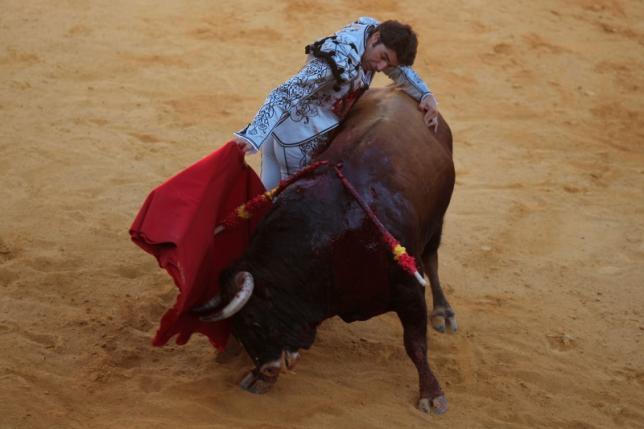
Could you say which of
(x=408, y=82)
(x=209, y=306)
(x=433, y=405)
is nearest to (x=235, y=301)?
(x=209, y=306)

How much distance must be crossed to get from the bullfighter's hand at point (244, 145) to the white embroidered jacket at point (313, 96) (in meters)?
0.03

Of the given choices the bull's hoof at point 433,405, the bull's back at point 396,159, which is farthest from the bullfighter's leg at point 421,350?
the bull's back at point 396,159

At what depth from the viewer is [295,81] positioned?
415 cm

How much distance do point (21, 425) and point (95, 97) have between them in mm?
4095

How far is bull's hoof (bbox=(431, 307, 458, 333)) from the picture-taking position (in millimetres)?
5008

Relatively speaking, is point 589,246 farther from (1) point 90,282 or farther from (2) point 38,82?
(2) point 38,82

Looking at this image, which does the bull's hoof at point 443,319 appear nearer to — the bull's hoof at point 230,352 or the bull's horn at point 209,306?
the bull's hoof at point 230,352

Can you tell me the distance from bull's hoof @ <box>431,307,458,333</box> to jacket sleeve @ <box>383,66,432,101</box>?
4.06ft

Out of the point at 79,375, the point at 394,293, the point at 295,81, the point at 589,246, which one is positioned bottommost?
the point at 589,246

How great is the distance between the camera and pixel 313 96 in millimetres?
4434

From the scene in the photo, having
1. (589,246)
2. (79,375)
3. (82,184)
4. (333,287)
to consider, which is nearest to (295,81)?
(333,287)

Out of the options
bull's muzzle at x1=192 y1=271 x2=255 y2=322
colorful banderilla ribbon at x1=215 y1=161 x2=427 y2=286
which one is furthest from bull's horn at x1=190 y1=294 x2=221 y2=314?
colorful banderilla ribbon at x1=215 y1=161 x2=427 y2=286

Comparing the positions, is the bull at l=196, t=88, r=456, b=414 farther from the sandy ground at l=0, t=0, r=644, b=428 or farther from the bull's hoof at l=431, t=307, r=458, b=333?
the bull's hoof at l=431, t=307, r=458, b=333

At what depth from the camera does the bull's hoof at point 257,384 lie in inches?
164
